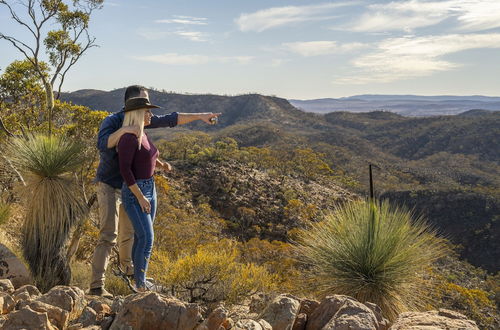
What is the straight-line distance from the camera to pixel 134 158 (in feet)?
11.4

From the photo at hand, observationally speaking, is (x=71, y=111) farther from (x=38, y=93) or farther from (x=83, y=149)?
(x=83, y=149)

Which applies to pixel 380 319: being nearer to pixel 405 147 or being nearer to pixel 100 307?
pixel 100 307

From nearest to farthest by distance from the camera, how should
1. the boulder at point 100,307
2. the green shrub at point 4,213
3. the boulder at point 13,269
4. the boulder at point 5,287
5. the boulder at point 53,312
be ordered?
the boulder at point 53,312 → the boulder at point 100,307 → the boulder at point 5,287 → the boulder at point 13,269 → the green shrub at point 4,213

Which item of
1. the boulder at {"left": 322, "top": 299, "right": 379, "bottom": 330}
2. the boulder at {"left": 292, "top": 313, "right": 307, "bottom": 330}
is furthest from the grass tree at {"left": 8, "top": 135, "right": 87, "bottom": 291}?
the boulder at {"left": 322, "top": 299, "right": 379, "bottom": 330}

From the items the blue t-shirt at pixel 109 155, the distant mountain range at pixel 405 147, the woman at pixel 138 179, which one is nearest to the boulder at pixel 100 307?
the woman at pixel 138 179

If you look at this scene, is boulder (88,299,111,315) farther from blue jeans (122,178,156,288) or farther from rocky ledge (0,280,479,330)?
blue jeans (122,178,156,288)

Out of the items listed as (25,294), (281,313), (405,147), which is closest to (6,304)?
(25,294)

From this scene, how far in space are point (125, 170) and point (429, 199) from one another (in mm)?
39581

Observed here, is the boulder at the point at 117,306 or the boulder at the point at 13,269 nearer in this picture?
the boulder at the point at 117,306

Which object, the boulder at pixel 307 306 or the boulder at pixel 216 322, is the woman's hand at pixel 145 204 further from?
the boulder at pixel 307 306

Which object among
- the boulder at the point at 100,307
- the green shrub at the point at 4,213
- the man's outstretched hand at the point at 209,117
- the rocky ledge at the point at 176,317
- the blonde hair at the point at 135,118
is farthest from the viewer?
the green shrub at the point at 4,213

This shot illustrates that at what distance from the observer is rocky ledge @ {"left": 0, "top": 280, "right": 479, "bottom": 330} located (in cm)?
241

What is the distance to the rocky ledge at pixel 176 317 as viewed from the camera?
7.90 ft

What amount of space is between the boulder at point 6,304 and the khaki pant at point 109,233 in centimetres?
93
